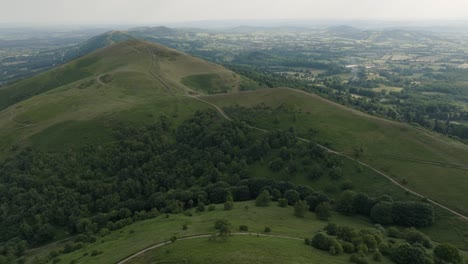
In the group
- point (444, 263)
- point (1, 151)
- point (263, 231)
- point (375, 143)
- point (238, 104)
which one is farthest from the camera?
point (238, 104)

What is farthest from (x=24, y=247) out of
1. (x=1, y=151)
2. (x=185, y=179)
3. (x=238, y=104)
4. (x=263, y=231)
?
(x=238, y=104)

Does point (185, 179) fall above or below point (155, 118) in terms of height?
below

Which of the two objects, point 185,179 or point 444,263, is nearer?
point 444,263

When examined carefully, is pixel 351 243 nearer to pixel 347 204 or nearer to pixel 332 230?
pixel 332 230

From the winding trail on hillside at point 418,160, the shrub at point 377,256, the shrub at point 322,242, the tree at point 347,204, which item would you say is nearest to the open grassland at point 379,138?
the winding trail on hillside at point 418,160

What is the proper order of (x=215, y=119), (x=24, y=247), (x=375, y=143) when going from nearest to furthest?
(x=24, y=247) < (x=375, y=143) < (x=215, y=119)

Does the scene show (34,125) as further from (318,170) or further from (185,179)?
(318,170)

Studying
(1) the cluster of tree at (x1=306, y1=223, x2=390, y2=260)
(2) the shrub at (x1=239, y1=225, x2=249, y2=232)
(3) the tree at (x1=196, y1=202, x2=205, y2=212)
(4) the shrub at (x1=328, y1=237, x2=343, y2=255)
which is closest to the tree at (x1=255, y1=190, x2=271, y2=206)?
(3) the tree at (x1=196, y1=202, x2=205, y2=212)
